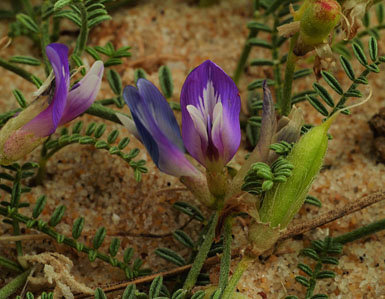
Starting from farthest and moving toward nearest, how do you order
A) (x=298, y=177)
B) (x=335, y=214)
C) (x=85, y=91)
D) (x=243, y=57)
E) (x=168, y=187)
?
(x=243, y=57)
(x=168, y=187)
(x=335, y=214)
(x=85, y=91)
(x=298, y=177)

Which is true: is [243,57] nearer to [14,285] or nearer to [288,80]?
[288,80]

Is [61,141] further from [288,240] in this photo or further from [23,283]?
[288,240]

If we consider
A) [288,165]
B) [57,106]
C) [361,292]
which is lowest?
[361,292]

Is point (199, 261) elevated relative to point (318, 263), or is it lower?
elevated

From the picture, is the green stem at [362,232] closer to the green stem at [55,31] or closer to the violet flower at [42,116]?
the violet flower at [42,116]

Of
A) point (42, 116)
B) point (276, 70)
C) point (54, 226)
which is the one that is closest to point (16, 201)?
point (54, 226)

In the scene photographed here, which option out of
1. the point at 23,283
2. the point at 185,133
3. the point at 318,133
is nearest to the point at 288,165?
the point at 318,133
